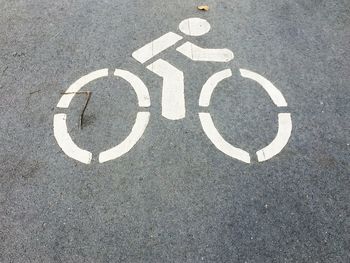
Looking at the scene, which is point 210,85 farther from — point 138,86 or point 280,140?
point 280,140

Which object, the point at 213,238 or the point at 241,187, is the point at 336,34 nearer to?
the point at 241,187

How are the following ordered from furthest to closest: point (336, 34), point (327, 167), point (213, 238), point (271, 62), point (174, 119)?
1. point (336, 34)
2. point (271, 62)
3. point (174, 119)
4. point (327, 167)
5. point (213, 238)

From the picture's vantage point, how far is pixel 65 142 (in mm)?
3797

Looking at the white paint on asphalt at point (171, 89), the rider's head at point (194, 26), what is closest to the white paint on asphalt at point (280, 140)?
the white paint on asphalt at point (171, 89)

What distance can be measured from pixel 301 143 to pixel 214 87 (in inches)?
44.9

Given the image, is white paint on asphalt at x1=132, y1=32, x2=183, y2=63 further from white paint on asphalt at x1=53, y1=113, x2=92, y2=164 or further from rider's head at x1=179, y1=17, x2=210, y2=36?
white paint on asphalt at x1=53, y1=113, x2=92, y2=164

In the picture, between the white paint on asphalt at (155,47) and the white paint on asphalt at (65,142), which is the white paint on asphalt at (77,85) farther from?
the white paint on asphalt at (155,47)

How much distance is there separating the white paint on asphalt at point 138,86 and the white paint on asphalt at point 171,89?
19cm

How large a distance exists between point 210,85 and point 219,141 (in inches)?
30.8

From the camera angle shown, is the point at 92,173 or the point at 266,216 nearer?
the point at 266,216

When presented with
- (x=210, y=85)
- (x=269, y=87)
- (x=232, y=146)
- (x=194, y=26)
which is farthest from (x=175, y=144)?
(x=194, y=26)

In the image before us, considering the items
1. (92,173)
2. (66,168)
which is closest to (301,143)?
(92,173)

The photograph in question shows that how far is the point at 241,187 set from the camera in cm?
347

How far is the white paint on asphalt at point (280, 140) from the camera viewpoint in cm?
369
